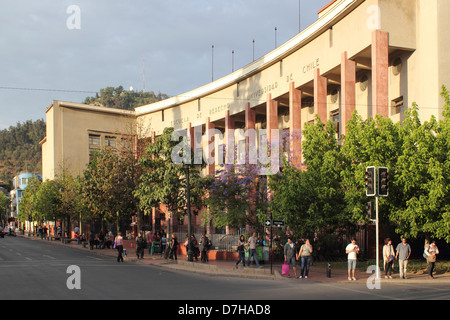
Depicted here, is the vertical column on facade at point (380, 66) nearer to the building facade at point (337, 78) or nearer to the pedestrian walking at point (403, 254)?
the building facade at point (337, 78)

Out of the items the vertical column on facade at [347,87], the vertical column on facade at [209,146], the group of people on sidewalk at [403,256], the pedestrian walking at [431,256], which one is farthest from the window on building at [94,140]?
the pedestrian walking at [431,256]

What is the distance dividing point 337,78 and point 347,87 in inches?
188

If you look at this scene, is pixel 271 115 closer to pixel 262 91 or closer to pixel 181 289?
pixel 262 91

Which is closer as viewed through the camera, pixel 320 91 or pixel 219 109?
pixel 320 91

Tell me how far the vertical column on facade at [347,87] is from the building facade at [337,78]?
0.22 feet

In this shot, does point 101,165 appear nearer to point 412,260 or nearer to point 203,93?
point 203,93

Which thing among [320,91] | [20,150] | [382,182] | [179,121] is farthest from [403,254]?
[20,150]

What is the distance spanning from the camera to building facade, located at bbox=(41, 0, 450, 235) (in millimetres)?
28938

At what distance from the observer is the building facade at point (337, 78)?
28.9 meters

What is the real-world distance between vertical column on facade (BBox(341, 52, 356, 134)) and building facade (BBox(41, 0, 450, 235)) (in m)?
0.07

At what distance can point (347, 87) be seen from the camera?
32.3 m
